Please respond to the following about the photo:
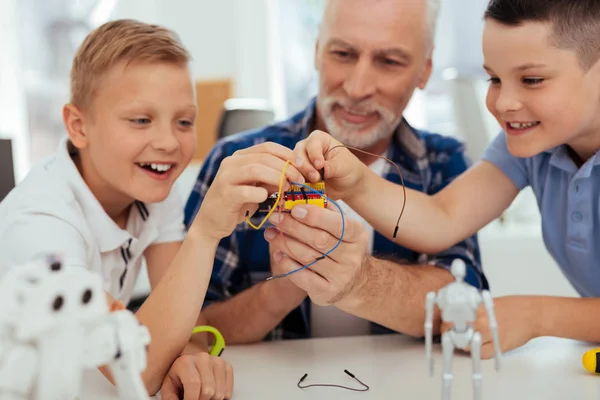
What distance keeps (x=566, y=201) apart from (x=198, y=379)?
871 millimetres

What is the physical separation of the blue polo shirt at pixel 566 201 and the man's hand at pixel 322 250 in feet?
1.65

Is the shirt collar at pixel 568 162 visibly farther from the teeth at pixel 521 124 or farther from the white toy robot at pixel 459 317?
the white toy robot at pixel 459 317

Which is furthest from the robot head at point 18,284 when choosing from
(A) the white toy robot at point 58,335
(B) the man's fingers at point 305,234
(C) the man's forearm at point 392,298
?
(C) the man's forearm at point 392,298

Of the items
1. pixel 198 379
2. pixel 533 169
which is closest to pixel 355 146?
pixel 533 169

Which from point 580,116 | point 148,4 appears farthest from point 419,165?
point 148,4

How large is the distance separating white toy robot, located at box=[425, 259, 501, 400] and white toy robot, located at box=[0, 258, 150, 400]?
1.05 feet

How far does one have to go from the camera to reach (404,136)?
160cm

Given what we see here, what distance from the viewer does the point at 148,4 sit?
153 inches

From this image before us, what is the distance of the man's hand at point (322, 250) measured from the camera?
36.0 inches

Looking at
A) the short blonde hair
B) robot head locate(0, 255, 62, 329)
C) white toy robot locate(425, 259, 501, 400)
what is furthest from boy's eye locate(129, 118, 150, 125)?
white toy robot locate(425, 259, 501, 400)

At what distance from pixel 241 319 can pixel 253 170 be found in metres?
0.45

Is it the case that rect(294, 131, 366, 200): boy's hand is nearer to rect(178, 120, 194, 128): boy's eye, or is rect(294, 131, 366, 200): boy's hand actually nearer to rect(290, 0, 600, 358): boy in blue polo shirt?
rect(290, 0, 600, 358): boy in blue polo shirt

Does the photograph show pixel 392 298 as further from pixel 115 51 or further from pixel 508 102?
pixel 115 51

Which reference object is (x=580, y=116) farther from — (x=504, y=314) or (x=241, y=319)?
(x=241, y=319)
